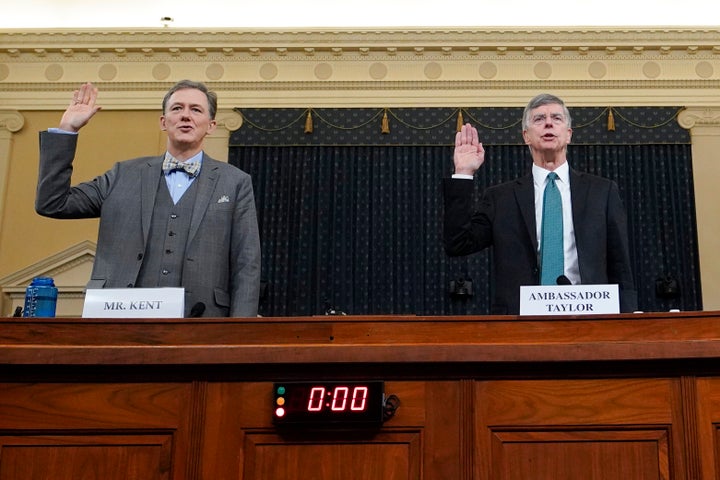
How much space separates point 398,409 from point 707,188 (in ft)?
22.0

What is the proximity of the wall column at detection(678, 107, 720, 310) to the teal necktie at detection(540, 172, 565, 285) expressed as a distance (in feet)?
17.7

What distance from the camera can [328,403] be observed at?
1.85m

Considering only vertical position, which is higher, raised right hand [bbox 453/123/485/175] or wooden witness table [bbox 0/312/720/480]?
raised right hand [bbox 453/123/485/175]

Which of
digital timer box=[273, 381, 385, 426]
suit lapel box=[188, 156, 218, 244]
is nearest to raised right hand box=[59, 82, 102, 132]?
suit lapel box=[188, 156, 218, 244]

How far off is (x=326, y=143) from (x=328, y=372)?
21.0ft

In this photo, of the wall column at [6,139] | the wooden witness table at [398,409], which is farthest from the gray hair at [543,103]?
the wall column at [6,139]

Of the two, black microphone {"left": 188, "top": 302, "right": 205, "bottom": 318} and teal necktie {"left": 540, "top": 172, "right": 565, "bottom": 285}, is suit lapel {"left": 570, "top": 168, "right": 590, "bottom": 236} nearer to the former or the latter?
teal necktie {"left": 540, "top": 172, "right": 565, "bottom": 285}

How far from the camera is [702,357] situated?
5.96ft

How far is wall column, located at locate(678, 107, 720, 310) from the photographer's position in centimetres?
774

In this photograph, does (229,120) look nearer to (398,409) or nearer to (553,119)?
(553,119)

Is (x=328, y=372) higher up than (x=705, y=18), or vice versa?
(x=705, y=18)

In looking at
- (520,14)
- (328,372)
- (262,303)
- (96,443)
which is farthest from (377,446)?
(520,14)

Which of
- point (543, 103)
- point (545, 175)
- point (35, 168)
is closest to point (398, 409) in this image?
point (545, 175)

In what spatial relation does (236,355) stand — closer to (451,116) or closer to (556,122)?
(556,122)
